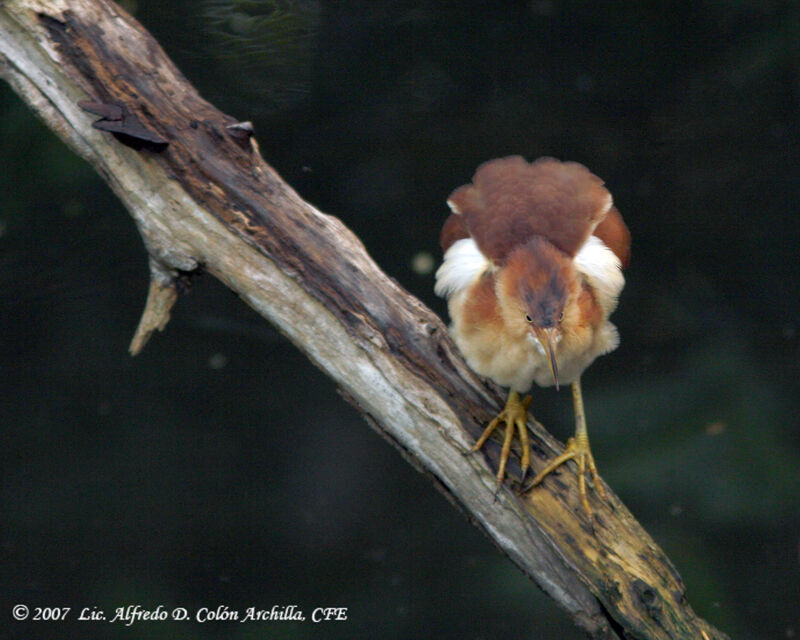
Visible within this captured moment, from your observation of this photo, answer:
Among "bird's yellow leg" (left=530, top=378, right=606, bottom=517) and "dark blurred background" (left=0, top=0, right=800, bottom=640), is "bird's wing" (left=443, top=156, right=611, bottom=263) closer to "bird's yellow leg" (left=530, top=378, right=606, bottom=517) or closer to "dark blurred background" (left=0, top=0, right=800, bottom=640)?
"bird's yellow leg" (left=530, top=378, right=606, bottom=517)

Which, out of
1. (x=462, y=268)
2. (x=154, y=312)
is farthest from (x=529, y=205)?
(x=154, y=312)

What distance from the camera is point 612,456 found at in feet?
7.48

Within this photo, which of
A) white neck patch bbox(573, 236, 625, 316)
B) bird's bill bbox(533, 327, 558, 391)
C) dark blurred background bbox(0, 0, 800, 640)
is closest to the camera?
bird's bill bbox(533, 327, 558, 391)

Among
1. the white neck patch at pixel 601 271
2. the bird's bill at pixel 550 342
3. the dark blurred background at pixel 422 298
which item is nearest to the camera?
the bird's bill at pixel 550 342

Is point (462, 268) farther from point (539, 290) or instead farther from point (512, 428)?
point (512, 428)

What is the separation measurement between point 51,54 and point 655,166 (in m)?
1.51

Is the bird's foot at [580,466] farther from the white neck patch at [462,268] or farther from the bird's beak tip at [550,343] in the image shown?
the white neck patch at [462,268]

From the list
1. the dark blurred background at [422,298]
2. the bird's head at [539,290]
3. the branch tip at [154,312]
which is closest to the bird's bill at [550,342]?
the bird's head at [539,290]

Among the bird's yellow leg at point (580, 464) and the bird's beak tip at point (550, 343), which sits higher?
the bird's beak tip at point (550, 343)

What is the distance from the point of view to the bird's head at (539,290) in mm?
1208

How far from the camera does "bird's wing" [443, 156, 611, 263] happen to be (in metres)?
1.31

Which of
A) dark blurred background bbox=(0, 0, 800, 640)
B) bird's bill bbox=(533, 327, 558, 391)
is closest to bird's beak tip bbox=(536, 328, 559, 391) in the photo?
bird's bill bbox=(533, 327, 558, 391)

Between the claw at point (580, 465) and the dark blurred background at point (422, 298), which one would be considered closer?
the claw at point (580, 465)

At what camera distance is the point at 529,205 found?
4.41 feet
